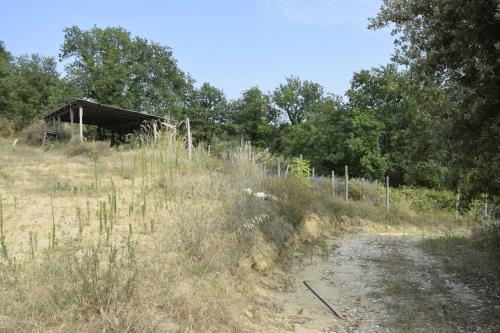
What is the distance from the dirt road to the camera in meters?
5.64

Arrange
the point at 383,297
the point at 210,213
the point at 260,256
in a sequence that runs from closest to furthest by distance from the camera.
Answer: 1. the point at 383,297
2. the point at 210,213
3. the point at 260,256

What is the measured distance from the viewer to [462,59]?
528 cm

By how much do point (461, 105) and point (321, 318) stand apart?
3.20m

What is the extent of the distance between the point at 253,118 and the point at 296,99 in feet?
22.0

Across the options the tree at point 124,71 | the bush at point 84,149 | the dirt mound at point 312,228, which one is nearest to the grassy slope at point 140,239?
the dirt mound at point 312,228

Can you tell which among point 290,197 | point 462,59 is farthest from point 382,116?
point 462,59

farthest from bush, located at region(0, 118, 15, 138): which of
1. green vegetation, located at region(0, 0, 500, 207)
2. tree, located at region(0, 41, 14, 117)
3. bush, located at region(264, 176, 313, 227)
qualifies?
bush, located at region(264, 176, 313, 227)

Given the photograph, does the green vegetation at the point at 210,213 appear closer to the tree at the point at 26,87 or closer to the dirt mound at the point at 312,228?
the dirt mound at the point at 312,228

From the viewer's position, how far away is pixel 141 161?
9.24m

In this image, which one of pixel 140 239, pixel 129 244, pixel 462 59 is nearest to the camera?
pixel 129 244

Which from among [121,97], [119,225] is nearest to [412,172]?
[119,225]

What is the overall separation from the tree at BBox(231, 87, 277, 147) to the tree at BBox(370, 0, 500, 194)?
37.9 metres

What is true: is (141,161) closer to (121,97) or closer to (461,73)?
(461,73)

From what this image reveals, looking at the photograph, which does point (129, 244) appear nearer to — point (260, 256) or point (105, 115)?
point (260, 256)
